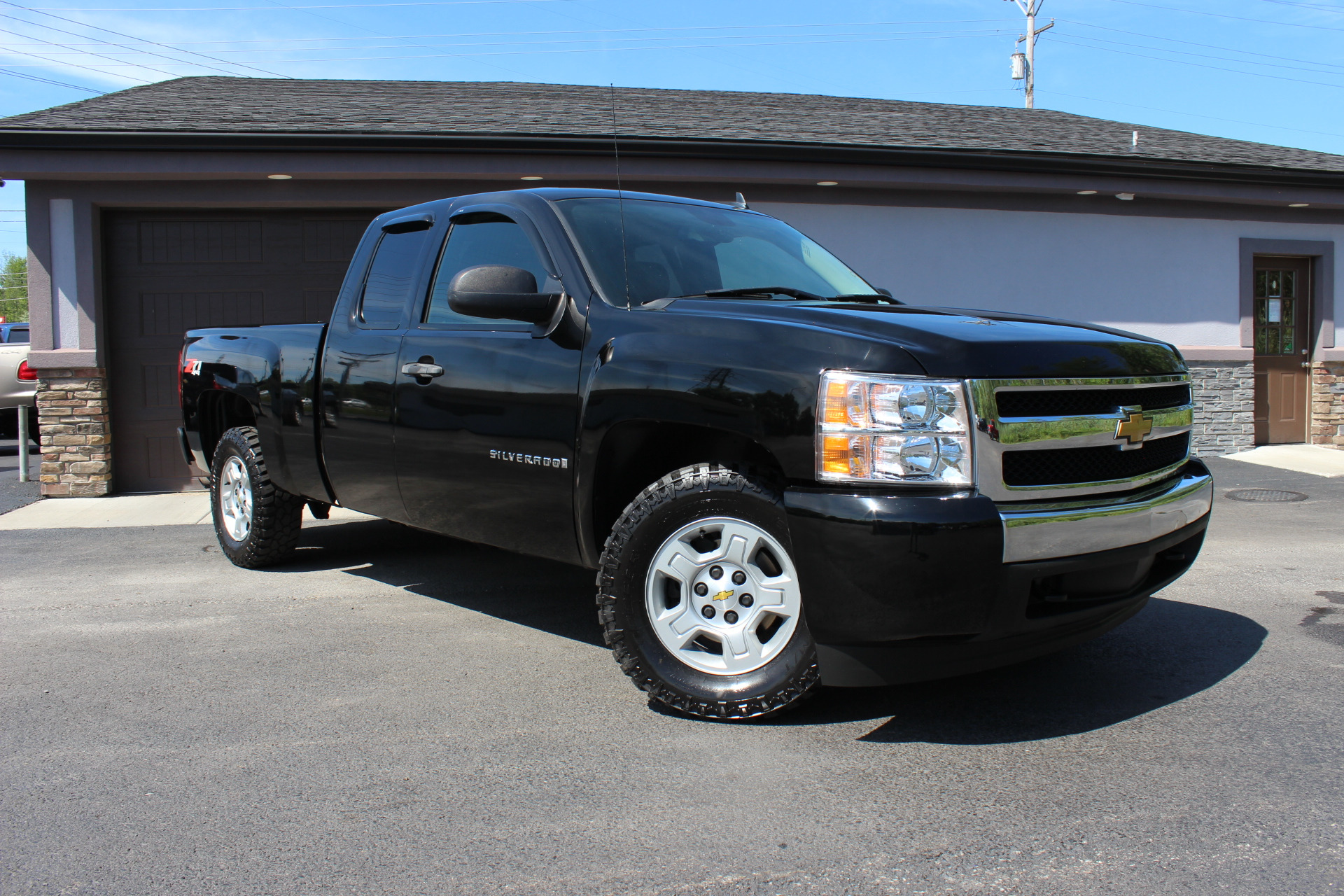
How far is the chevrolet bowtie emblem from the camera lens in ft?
10.6

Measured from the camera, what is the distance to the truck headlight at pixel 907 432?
2918mm

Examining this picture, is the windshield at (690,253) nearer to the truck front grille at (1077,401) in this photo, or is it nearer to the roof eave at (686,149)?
the truck front grille at (1077,401)

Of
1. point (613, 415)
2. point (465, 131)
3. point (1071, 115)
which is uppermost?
point (1071, 115)

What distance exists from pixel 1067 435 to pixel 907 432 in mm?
554

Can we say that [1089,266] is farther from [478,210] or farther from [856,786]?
[856,786]

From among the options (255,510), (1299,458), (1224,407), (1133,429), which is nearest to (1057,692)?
(1133,429)

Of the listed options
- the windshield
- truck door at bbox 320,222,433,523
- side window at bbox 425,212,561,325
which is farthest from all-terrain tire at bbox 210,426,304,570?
the windshield

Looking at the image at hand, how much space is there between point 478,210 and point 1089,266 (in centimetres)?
902

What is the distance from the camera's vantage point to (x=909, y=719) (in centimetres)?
341

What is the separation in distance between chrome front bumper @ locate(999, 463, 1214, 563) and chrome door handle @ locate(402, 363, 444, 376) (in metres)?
2.40

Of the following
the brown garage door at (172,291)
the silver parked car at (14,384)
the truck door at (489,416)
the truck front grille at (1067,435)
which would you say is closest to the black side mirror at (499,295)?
the truck door at (489,416)

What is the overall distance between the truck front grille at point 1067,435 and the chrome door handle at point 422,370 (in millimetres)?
2287

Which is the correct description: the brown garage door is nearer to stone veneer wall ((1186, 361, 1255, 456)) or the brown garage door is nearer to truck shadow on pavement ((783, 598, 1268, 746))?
truck shadow on pavement ((783, 598, 1268, 746))

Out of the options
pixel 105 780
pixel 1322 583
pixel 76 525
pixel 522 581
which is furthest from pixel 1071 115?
pixel 105 780
